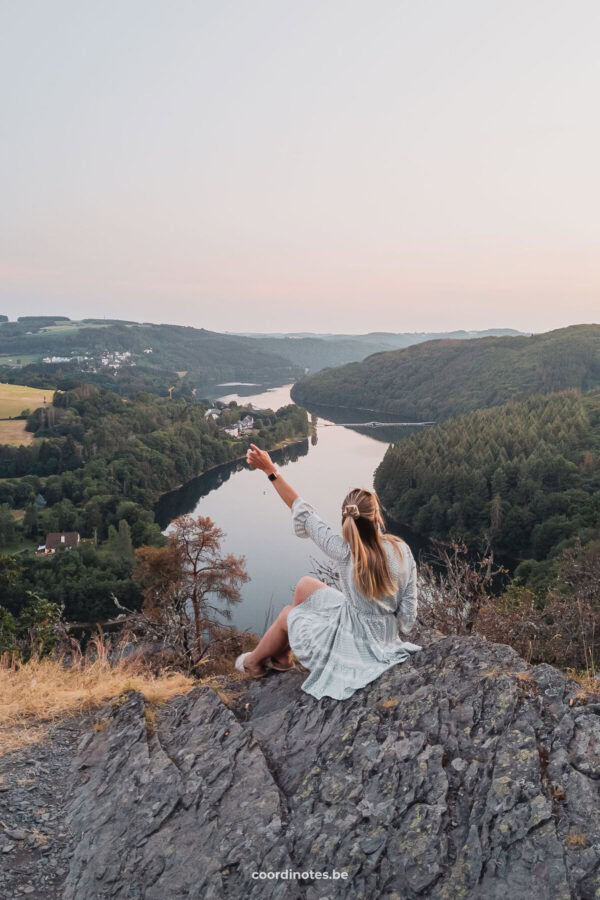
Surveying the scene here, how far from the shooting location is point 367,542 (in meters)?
3.47

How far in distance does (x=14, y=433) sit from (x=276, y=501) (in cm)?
4007

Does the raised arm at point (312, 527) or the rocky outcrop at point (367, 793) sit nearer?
the rocky outcrop at point (367, 793)

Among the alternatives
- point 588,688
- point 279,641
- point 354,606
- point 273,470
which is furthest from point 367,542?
point 588,688

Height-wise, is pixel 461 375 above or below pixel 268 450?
above

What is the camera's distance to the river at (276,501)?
106 ft

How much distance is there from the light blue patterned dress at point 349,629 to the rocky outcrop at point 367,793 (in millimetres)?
102

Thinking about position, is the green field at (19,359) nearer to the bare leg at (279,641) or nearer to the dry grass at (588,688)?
the bare leg at (279,641)

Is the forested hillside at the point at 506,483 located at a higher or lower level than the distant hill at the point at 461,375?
lower

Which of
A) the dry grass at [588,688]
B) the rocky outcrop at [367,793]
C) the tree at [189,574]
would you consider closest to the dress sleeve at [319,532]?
the rocky outcrop at [367,793]

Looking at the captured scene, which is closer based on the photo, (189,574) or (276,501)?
(189,574)

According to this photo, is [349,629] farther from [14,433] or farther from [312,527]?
[14,433]

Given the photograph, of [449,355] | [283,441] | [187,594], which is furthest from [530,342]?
[187,594]

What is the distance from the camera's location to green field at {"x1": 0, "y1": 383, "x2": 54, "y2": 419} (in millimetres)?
84375

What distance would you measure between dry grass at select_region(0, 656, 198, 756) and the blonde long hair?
1709mm
